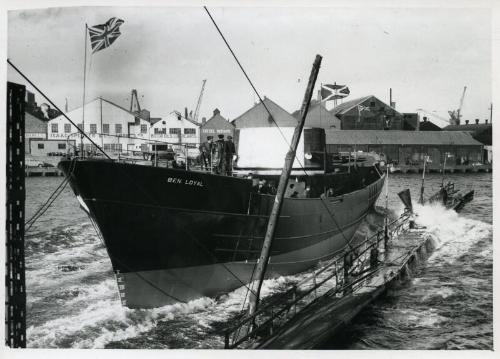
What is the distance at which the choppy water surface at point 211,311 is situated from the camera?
34.0 ft

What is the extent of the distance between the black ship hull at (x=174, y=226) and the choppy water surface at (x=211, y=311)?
0.62 m

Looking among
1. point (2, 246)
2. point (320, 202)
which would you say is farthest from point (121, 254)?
point (320, 202)

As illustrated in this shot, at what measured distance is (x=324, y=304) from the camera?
10.8 m

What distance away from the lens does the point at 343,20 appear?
10133mm

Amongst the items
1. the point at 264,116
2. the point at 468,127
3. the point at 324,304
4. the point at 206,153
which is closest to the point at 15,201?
the point at 206,153

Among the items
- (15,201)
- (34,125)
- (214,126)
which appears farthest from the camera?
(214,126)

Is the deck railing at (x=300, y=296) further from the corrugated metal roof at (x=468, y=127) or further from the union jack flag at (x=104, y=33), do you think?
the corrugated metal roof at (x=468, y=127)

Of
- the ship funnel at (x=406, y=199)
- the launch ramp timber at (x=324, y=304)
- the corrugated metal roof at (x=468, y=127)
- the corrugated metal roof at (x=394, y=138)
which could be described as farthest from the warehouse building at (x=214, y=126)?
the launch ramp timber at (x=324, y=304)

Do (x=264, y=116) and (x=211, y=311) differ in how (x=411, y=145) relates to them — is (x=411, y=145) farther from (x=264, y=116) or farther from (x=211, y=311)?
(x=211, y=311)

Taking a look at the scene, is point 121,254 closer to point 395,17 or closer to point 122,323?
point 122,323

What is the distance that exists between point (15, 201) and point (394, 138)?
1908 inches

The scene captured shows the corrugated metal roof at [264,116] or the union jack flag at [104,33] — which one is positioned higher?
the corrugated metal roof at [264,116]

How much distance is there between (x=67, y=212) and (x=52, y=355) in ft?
75.0

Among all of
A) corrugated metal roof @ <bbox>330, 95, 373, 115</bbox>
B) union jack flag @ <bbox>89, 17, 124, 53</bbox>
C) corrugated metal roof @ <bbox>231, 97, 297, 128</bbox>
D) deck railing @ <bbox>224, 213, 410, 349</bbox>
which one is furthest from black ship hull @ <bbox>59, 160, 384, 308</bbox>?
corrugated metal roof @ <bbox>330, 95, 373, 115</bbox>
